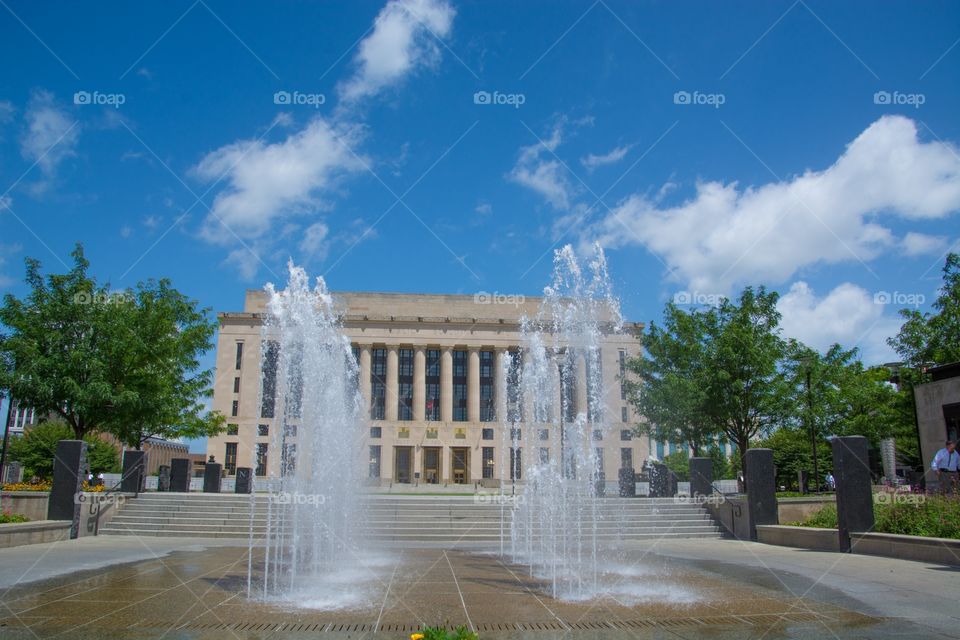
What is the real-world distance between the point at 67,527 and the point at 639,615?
1516cm

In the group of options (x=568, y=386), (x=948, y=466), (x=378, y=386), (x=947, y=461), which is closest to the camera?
(x=948, y=466)

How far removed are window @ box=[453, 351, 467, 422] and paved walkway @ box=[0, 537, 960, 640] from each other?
196ft

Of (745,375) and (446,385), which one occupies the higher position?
(446,385)

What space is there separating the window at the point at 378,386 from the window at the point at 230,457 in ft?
49.4

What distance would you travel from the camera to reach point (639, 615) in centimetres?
766

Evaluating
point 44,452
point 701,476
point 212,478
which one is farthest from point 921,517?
point 44,452

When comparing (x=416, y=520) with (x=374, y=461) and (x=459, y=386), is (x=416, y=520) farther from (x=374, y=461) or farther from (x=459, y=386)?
(x=459, y=386)

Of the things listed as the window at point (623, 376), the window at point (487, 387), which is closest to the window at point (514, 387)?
the window at point (487, 387)

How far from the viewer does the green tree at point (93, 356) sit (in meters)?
24.2

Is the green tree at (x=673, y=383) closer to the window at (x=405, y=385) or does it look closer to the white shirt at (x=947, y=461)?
the white shirt at (x=947, y=461)

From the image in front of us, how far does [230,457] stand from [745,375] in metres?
57.3

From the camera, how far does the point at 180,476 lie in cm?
2703

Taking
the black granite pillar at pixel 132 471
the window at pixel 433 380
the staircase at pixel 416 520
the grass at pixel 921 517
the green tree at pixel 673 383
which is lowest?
the staircase at pixel 416 520

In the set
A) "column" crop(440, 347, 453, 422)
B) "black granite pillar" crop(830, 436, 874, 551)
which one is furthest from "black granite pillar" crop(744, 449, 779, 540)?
"column" crop(440, 347, 453, 422)
